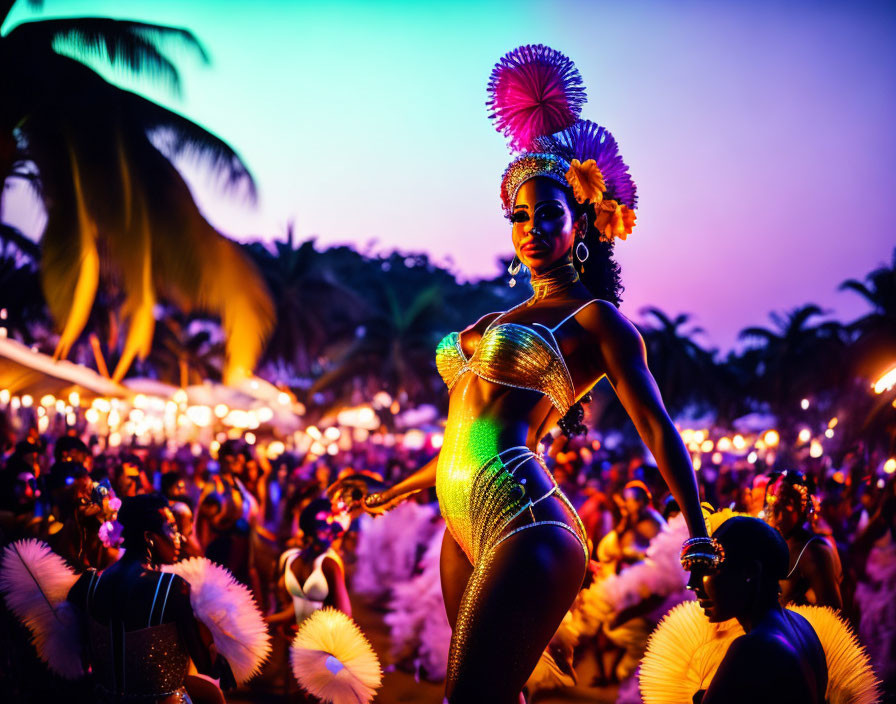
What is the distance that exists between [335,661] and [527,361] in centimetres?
199

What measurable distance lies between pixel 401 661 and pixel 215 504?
7.80 feet

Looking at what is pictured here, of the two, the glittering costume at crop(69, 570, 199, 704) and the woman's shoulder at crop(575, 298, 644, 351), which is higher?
the woman's shoulder at crop(575, 298, 644, 351)

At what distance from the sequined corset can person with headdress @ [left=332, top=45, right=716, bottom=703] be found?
4.01ft

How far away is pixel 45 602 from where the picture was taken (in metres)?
4.29

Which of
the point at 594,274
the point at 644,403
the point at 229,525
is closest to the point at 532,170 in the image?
the point at 594,274

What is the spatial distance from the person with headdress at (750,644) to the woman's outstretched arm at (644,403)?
14 cm

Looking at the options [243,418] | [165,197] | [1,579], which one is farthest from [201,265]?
[243,418]

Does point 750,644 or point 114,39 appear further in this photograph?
point 114,39

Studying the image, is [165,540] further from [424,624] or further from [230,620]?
[424,624]

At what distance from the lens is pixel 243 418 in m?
24.1

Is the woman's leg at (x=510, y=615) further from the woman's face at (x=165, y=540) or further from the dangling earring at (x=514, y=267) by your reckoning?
the woman's face at (x=165, y=540)

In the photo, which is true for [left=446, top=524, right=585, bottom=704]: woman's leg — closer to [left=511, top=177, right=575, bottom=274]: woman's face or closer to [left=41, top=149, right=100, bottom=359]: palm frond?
[left=511, top=177, right=575, bottom=274]: woman's face

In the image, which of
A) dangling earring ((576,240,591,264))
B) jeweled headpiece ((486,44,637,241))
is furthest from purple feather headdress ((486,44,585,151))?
dangling earring ((576,240,591,264))

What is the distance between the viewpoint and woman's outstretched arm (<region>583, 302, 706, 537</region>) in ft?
7.48
